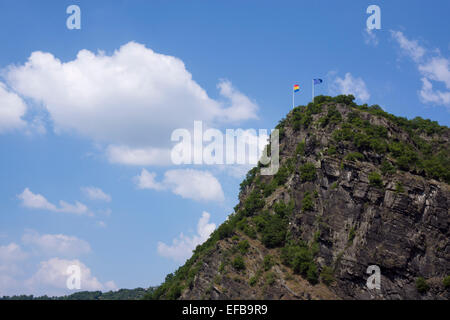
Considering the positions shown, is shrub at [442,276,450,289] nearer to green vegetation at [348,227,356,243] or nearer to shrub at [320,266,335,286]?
green vegetation at [348,227,356,243]

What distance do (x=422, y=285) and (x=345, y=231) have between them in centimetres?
1679

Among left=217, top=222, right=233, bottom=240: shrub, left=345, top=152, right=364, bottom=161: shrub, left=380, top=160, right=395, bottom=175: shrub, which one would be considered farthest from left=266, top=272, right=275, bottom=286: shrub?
left=380, top=160, right=395, bottom=175: shrub

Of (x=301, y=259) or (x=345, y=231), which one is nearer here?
(x=301, y=259)

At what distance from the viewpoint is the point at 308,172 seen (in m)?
99.3

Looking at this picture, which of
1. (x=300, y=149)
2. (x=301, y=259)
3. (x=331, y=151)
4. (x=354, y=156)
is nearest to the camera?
(x=301, y=259)

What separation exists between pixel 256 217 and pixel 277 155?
2688 cm

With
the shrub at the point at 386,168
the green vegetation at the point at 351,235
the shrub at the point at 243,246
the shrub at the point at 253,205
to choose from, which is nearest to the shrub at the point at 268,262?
the shrub at the point at 243,246

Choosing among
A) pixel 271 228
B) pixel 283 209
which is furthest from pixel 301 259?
pixel 283 209

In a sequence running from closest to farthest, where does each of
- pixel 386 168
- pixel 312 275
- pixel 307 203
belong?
1. pixel 312 275
2. pixel 386 168
3. pixel 307 203

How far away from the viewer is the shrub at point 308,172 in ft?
323

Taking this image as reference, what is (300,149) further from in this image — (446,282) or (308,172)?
(446,282)
